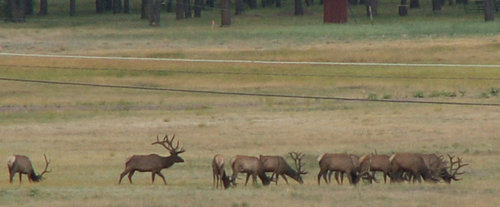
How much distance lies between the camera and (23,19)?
86.4 metres

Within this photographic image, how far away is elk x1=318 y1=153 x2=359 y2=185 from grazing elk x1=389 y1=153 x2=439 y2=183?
731mm

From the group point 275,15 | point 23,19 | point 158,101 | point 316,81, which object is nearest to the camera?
point 158,101

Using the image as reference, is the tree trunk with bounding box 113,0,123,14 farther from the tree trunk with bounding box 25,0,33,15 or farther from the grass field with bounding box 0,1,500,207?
the grass field with bounding box 0,1,500,207

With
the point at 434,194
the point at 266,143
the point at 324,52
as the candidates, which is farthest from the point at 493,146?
the point at 324,52

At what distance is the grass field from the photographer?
24047mm

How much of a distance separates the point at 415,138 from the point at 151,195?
1485 centimetres

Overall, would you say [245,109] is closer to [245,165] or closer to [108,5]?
[245,165]

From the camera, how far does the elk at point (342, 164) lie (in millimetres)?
25141

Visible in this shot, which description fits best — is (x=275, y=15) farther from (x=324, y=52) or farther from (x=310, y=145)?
(x=310, y=145)

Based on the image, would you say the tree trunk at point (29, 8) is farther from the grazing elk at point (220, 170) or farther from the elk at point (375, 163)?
the grazing elk at point (220, 170)

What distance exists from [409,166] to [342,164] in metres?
1.29

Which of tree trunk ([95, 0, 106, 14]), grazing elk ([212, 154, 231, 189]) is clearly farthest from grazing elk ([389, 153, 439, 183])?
tree trunk ([95, 0, 106, 14])

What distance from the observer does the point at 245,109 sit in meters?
44.4

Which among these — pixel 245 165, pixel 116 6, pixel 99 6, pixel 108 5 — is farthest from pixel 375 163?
pixel 108 5
